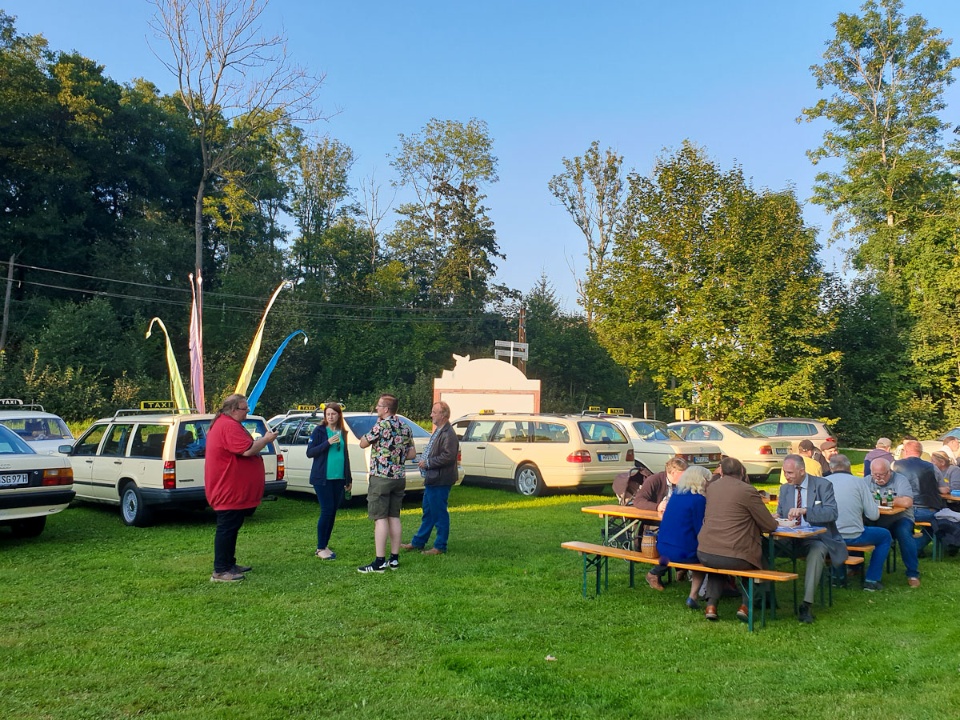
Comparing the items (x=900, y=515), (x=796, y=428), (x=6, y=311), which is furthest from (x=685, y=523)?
(x=6, y=311)

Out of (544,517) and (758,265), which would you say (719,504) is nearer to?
(544,517)

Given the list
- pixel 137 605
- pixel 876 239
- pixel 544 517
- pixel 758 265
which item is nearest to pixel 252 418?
pixel 544 517

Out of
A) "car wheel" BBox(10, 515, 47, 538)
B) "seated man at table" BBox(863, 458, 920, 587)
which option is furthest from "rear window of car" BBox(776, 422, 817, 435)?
"car wheel" BBox(10, 515, 47, 538)

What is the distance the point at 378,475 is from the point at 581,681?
3.76 meters

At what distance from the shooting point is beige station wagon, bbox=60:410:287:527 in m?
11.2

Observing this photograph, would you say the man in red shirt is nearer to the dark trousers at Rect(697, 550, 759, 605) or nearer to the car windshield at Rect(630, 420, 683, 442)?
the dark trousers at Rect(697, 550, 759, 605)

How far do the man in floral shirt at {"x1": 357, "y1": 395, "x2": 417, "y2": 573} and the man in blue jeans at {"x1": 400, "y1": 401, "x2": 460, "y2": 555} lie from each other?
75 cm

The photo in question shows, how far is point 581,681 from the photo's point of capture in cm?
515

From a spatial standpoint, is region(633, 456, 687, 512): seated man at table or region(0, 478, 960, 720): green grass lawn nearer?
region(0, 478, 960, 720): green grass lawn

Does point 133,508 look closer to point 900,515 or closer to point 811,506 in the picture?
point 811,506

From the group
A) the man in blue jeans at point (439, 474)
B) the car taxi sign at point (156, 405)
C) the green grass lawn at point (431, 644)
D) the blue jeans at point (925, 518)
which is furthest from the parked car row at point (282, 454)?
the blue jeans at point (925, 518)

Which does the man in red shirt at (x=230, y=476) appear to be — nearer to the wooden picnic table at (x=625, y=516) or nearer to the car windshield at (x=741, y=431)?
the wooden picnic table at (x=625, y=516)

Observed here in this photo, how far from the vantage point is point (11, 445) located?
9.98m

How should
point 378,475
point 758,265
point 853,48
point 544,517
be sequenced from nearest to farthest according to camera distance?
point 378,475 → point 544,517 → point 758,265 → point 853,48
